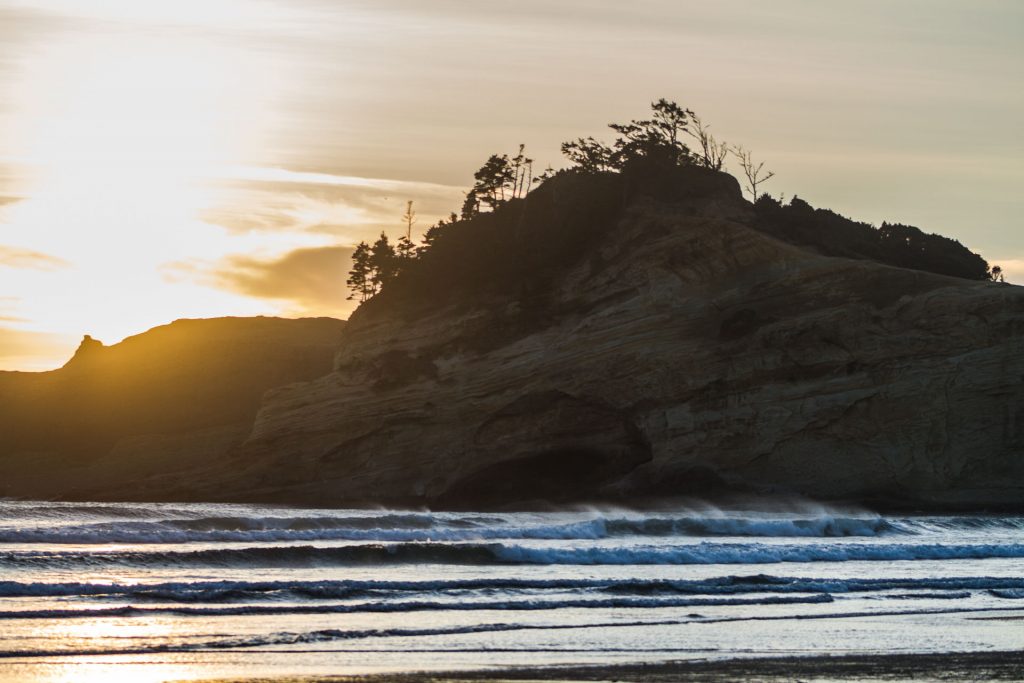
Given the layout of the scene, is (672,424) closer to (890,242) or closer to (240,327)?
(890,242)

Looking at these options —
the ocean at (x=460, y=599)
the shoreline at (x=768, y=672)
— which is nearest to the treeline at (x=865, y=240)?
the ocean at (x=460, y=599)

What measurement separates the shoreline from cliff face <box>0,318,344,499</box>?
8105cm

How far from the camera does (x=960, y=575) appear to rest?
28.5 metres

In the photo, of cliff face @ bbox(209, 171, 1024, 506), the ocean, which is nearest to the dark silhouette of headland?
cliff face @ bbox(209, 171, 1024, 506)

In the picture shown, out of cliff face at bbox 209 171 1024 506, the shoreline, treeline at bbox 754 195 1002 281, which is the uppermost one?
treeline at bbox 754 195 1002 281

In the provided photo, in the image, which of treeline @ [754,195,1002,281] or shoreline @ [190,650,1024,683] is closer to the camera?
shoreline @ [190,650,1024,683]

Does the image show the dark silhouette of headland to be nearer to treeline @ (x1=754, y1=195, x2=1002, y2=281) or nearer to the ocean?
treeline @ (x1=754, y1=195, x2=1002, y2=281)

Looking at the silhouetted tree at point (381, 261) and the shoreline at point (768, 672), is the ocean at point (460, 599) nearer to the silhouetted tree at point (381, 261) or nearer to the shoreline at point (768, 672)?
the shoreline at point (768, 672)

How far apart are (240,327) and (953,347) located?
89.7 meters

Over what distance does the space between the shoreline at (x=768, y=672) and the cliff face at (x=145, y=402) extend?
266ft

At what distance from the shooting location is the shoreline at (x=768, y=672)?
637 inches

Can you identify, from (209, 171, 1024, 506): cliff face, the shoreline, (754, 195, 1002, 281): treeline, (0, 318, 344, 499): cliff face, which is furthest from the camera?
(0, 318, 344, 499): cliff face

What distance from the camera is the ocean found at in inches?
704

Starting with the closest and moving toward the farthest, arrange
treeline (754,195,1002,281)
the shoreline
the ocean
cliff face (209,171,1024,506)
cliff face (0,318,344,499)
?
1. the shoreline
2. the ocean
3. cliff face (209,171,1024,506)
4. treeline (754,195,1002,281)
5. cliff face (0,318,344,499)
